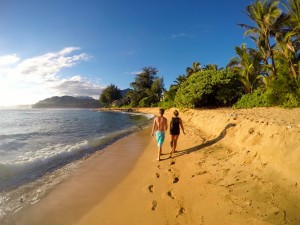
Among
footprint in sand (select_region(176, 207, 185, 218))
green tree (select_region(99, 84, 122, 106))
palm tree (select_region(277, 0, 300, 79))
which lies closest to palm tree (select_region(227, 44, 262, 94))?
palm tree (select_region(277, 0, 300, 79))

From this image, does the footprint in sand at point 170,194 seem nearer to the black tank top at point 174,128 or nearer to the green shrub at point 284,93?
the black tank top at point 174,128

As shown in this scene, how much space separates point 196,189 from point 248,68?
2335 cm

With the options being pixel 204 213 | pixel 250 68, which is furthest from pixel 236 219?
pixel 250 68

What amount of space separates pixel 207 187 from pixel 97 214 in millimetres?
2577

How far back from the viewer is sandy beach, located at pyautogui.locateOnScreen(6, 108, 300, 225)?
14.5ft

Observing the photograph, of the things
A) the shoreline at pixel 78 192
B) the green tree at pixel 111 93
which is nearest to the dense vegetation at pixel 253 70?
the shoreline at pixel 78 192

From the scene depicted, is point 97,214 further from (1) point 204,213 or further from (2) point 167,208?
(1) point 204,213

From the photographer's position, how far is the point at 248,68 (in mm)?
25719

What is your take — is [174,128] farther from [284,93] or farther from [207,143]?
[284,93]

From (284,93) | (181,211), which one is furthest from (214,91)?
(181,211)

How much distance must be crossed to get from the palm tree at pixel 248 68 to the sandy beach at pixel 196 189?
1766 centimetres

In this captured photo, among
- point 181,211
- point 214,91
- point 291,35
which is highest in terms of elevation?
point 291,35

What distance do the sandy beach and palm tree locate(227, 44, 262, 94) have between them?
17664 mm

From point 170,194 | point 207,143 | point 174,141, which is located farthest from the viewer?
point 207,143
